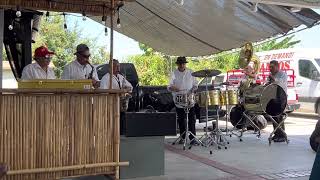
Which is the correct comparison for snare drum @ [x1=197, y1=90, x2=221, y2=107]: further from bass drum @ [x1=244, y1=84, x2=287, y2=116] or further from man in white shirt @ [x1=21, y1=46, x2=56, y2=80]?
man in white shirt @ [x1=21, y1=46, x2=56, y2=80]

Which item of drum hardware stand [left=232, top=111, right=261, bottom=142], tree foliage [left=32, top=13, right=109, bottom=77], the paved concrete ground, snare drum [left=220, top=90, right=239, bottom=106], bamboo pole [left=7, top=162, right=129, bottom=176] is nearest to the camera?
bamboo pole [left=7, top=162, right=129, bottom=176]

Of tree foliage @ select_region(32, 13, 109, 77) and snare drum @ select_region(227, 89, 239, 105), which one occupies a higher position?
tree foliage @ select_region(32, 13, 109, 77)

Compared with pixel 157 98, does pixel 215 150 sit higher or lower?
lower

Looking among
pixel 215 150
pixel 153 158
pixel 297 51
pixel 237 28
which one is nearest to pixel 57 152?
pixel 153 158

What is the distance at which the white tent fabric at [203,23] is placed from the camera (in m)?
7.39

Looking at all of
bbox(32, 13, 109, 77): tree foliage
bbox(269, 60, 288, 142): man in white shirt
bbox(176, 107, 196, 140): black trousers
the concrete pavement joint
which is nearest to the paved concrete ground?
the concrete pavement joint

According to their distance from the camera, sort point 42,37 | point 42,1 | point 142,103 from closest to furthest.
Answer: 1. point 42,1
2. point 142,103
3. point 42,37

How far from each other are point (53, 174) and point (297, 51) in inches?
522

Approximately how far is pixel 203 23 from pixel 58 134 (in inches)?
186

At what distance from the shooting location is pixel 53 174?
4.78 m

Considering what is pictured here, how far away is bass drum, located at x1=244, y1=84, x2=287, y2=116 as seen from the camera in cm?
891

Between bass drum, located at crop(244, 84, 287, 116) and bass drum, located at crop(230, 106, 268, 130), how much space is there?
3.46 feet

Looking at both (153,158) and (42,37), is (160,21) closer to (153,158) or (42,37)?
(153,158)

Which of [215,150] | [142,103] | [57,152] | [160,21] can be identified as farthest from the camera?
Answer: [142,103]
